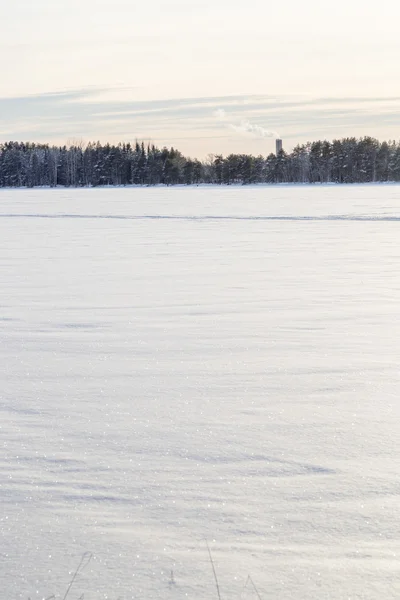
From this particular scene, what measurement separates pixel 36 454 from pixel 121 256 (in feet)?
29.8

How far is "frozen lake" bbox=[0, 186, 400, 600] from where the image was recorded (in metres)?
2.10

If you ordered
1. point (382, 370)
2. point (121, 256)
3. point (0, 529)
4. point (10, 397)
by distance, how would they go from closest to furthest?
point (0, 529) → point (10, 397) → point (382, 370) → point (121, 256)

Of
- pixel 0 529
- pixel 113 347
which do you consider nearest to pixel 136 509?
pixel 0 529

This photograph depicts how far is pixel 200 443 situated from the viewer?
3158 mm

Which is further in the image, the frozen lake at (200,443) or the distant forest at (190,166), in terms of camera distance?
the distant forest at (190,166)

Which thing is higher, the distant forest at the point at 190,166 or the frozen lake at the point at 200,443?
the distant forest at the point at 190,166

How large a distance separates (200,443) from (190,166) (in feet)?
331

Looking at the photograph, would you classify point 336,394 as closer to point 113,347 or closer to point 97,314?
point 113,347

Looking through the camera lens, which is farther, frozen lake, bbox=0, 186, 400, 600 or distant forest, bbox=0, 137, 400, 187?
distant forest, bbox=0, 137, 400, 187

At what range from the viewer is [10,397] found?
3.90 metres

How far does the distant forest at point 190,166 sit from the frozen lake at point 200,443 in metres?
89.2

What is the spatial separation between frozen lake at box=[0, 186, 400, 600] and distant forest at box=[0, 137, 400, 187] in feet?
293

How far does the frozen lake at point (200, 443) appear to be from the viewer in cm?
210

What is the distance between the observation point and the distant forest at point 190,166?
93.4m
